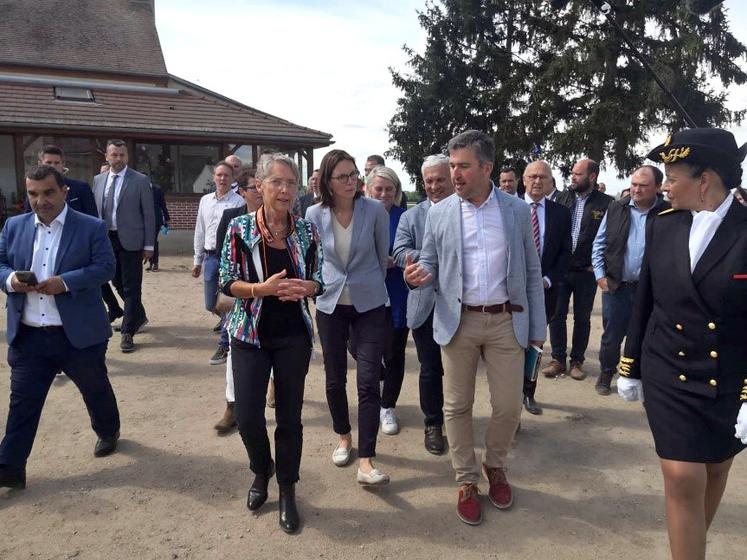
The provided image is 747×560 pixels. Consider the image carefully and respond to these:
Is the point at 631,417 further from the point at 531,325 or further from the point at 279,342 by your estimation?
the point at 279,342

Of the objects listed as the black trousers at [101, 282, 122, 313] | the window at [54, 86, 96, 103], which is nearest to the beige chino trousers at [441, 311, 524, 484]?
the black trousers at [101, 282, 122, 313]

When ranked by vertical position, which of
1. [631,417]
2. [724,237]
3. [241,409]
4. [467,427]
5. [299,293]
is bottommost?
[631,417]

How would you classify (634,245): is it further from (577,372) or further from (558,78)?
(558,78)

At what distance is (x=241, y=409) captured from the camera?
299 cm

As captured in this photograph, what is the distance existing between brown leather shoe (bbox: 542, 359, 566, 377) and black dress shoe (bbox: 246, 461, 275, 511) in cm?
341

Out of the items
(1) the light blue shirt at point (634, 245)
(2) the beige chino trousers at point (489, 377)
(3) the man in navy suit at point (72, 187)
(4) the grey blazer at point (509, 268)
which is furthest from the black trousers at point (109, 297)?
(1) the light blue shirt at point (634, 245)

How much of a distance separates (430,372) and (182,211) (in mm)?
16381

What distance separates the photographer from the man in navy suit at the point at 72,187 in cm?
512

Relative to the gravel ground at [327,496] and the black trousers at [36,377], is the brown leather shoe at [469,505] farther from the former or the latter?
the black trousers at [36,377]

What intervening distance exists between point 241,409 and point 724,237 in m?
2.42

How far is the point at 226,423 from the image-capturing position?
4.24 metres

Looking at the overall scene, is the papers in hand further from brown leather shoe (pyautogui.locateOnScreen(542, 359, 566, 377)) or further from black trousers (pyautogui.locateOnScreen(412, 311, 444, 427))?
brown leather shoe (pyautogui.locateOnScreen(542, 359, 566, 377))

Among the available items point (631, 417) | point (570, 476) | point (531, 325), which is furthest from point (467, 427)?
point (631, 417)

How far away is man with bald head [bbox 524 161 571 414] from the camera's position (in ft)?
16.1
